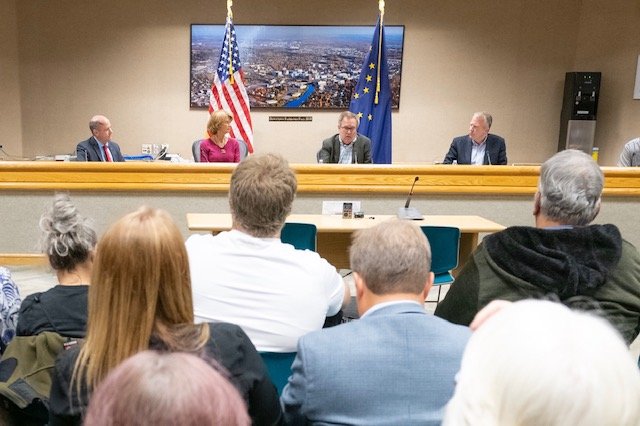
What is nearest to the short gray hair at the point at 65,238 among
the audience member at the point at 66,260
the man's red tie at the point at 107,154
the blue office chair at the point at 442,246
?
the audience member at the point at 66,260

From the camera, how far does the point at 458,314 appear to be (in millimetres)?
1919

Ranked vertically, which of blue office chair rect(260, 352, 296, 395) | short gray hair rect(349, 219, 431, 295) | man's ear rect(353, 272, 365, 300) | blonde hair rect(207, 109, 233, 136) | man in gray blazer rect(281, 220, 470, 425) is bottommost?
blue office chair rect(260, 352, 296, 395)

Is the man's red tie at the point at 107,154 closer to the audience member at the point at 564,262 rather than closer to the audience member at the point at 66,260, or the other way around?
the audience member at the point at 66,260

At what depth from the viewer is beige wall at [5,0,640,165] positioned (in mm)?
7445

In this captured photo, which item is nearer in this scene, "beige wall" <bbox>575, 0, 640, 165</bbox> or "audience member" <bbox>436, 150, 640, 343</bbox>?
"audience member" <bbox>436, 150, 640, 343</bbox>

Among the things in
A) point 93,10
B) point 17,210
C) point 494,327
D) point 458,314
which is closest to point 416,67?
point 93,10

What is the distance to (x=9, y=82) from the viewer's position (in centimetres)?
743

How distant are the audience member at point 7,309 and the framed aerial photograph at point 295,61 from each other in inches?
238

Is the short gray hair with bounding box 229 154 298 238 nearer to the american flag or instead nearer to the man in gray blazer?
the man in gray blazer

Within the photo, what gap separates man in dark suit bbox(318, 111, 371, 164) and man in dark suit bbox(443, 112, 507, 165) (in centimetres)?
88

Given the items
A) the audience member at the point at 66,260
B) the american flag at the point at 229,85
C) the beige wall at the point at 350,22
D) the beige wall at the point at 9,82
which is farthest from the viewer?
the beige wall at the point at 350,22

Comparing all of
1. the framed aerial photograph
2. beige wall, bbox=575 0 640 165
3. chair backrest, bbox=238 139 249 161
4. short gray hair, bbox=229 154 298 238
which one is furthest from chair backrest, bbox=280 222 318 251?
beige wall, bbox=575 0 640 165

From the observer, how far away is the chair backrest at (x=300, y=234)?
11.4ft

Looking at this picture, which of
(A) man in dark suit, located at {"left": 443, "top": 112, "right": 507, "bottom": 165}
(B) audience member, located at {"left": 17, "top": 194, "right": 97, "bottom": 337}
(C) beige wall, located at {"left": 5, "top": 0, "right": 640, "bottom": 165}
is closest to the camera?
(B) audience member, located at {"left": 17, "top": 194, "right": 97, "bottom": 337}
